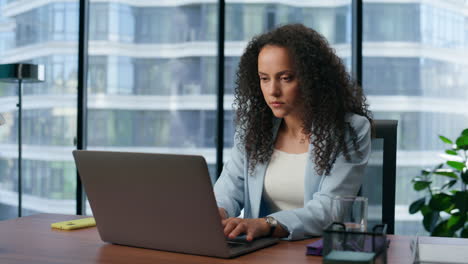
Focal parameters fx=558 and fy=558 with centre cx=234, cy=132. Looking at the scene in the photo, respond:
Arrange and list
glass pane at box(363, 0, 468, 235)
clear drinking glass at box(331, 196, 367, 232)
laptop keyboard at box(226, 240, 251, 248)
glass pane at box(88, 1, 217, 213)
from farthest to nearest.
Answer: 1. glass pane at box(88, 1, 217, 213)
2. glass pane at box(363, 0, 468, 235)
3. laptop keyboard at box(226, 240, 251, 248)
4. clear drinking glass at box(331, 196, 367, 232)

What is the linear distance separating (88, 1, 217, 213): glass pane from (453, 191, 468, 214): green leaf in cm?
174

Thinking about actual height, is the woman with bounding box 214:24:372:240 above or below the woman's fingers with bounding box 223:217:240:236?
above

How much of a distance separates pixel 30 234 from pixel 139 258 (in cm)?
45

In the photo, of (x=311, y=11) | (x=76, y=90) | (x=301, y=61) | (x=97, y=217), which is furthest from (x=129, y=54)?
(x=97, y=217)

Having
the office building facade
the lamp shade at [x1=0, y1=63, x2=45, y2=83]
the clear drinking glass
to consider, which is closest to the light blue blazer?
the clear drinking glass

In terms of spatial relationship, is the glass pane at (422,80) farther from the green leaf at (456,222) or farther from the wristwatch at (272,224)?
the wristwatch at (272,224)

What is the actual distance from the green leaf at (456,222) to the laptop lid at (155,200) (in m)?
2.62

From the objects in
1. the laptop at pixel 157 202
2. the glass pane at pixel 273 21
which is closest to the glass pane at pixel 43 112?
the glass pane at pixel 273 21

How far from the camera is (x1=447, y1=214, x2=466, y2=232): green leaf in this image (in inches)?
134

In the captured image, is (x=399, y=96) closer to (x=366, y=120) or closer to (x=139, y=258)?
(x=366, y=120)

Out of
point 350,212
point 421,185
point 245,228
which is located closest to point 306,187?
point 245,228

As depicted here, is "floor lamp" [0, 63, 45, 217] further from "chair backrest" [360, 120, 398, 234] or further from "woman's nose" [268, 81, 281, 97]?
"chair backrest" [360, 120, 398, 234]

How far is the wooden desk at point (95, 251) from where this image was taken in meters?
1.23

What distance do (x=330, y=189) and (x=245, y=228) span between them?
1.19 feet
